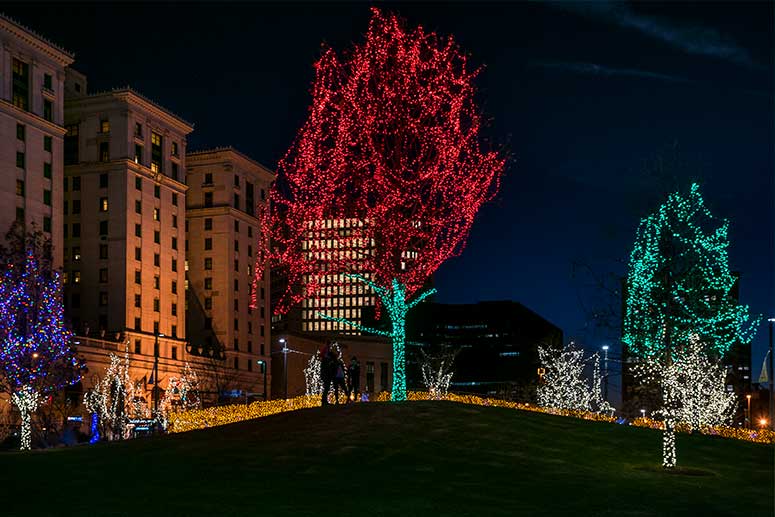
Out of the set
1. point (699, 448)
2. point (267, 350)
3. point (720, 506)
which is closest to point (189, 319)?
point (267, 350)

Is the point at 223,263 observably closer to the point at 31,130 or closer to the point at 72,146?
the point at 72,146

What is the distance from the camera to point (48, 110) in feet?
339

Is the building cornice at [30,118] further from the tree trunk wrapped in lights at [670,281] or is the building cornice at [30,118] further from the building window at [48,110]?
the tree trunk wrapped in lights at [670,281]

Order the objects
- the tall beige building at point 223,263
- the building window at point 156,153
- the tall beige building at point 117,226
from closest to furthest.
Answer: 1. the tall beige building at point 117,226
2. the building window at point 156,153
3. the tall beige building at point 223,263

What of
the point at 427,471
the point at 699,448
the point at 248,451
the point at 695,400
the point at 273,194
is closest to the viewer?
the point at 427,471

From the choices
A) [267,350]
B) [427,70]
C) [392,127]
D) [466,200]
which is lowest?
[267,350]

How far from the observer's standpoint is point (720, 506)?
63.4 ft

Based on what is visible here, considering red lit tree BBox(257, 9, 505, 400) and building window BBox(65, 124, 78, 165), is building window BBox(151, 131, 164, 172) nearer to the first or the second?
building window BBox(65, 124, 78, 165)

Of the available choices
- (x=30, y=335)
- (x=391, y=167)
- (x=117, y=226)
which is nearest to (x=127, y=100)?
(x=117, y=226)

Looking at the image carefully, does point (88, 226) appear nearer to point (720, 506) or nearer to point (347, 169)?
point (347, 169)

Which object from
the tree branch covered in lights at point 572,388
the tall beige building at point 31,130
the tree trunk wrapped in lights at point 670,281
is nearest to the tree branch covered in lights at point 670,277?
the tree trunk wrapped in lights at point 670,281

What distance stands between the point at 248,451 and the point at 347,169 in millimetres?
16520

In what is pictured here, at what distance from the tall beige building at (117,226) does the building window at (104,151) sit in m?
0.13

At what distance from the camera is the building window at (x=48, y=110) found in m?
102
